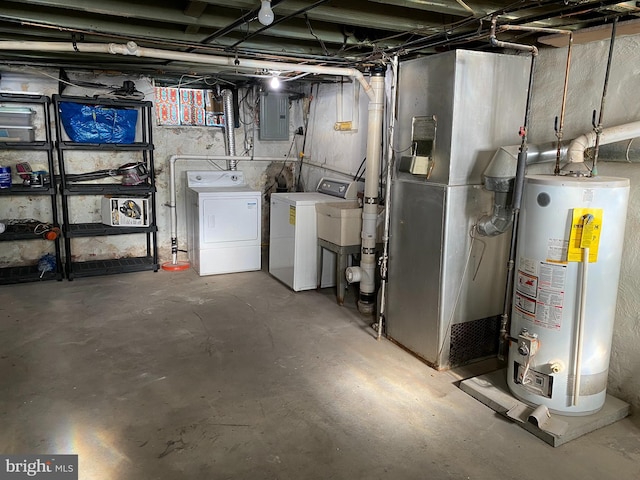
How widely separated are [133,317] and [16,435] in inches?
63.5

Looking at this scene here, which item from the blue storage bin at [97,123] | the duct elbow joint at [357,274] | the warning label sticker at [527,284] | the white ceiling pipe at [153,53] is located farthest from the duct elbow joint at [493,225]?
the blue storage bin at [97,123]

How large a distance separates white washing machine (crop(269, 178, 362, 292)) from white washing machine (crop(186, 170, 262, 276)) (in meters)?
0.33

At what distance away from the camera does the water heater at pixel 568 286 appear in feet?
7.82

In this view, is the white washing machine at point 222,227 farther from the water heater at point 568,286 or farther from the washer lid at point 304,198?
the water heater at point 568,286

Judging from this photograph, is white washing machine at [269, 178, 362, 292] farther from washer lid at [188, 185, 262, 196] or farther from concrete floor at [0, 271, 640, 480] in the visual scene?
concrete floor at [0, 271, 640, 480]

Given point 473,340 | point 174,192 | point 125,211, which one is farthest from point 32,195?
point 473,340

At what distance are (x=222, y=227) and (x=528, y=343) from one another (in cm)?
333

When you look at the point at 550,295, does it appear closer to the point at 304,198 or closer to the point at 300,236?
the point at 300,236

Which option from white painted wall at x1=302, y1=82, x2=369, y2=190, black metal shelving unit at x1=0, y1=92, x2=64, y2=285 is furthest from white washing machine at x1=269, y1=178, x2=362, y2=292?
black metal shelving unit at x1=0, y1=92, x2=64, y2=285

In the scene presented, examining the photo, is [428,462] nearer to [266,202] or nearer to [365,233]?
[365,233]

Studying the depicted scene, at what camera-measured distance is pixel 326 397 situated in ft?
9.23

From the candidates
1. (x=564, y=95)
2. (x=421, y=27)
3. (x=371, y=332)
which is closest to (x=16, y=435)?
(x=371, y=332)

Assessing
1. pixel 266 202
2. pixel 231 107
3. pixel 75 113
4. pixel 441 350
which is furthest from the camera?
pixel 266 202

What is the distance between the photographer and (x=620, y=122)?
2.62m
